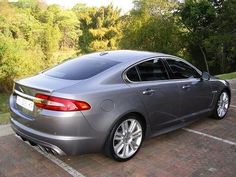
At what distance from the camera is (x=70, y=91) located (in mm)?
4066

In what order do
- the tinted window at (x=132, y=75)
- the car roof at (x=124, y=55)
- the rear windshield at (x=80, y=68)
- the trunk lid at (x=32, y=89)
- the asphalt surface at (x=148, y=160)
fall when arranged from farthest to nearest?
the car roof at (x=124, y=55), the tinted window at (x=132, y=75), the rear windshield at (x=80, y=68), the asphalt surface at (x=148, y=160), the trunk lid at (x=32, y=89)

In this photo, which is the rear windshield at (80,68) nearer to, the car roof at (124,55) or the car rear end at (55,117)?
the car rear end at (55,117)

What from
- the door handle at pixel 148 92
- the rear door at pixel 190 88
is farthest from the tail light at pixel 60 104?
the rear door at pixel 190 88

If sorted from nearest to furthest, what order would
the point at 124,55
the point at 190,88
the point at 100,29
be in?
the point at 124,55 < the point at 190,88 < the point at 100,29

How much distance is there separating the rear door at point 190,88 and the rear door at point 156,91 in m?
0.19

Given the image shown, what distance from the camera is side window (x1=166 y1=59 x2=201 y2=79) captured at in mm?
5492

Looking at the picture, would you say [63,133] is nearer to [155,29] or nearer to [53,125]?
[53,125]

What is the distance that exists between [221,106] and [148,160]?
2.72 m

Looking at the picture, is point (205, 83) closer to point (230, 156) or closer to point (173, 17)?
point (230, 156)

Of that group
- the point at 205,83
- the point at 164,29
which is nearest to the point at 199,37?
the point at 164,29

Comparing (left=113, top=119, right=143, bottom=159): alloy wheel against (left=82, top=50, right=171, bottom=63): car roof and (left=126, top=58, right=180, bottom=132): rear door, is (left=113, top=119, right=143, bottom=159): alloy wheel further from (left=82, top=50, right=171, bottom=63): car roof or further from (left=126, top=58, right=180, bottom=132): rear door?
→ (left=82, top=50, right=171, bottom=63): car roof

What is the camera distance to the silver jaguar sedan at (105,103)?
159 inches

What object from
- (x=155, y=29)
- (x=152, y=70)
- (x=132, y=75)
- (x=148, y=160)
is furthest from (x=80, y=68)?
(x=155, y=29)

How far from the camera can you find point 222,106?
6.81m
